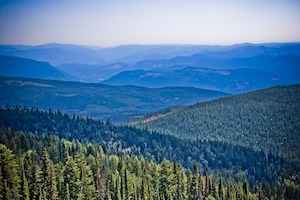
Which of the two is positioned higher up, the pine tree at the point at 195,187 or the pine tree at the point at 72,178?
the pine tree at the point at 72,178

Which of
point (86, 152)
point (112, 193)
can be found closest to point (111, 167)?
point (86, 152)

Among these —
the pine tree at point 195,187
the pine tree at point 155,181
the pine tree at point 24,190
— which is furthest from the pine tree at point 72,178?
the pine tree at point 195,187

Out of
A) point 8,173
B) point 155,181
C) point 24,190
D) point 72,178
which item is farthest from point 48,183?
point 155,181

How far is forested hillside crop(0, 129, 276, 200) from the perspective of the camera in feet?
242

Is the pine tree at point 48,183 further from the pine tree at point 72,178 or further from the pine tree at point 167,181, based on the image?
the pine tree at point 167,181

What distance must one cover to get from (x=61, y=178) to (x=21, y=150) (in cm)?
4181

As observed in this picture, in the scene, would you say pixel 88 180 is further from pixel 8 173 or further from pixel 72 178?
pixel 8 173

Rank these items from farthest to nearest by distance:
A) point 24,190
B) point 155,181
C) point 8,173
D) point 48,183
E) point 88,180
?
point 155,181 < point 88,180 < point 48,183 < point 24,190 < point 8,173

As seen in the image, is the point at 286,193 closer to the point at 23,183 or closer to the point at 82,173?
the point at 82,173

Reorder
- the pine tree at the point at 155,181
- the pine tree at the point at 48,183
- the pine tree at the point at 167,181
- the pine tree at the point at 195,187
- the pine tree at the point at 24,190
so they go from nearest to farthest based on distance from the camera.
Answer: the pine tree at the point at 24,190 < the pine tree at the point at 48,183 < the pine tree at the point at 167,181 < the pine tree at the point at 155,181 < the pine tree at the point at 195,187

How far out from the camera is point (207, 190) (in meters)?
105

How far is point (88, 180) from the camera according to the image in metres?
83.7

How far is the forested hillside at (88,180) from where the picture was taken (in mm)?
73675

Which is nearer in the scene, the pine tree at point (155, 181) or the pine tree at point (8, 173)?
the pine tree at point (8, 173)
